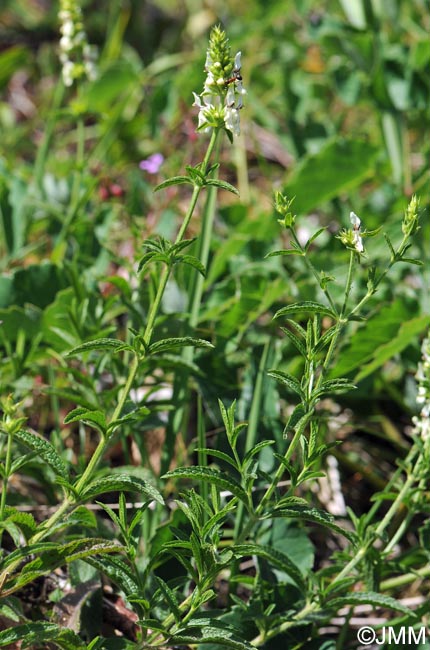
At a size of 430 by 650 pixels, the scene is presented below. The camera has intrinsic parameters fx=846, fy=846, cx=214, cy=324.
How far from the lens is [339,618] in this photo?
1.78 metres

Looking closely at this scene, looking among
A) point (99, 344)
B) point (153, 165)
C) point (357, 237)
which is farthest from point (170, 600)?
point (153, 165)

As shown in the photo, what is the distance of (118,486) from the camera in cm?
135

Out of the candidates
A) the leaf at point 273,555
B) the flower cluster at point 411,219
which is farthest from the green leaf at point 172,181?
the leaf at point 273,555

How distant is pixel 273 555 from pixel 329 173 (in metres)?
1.34

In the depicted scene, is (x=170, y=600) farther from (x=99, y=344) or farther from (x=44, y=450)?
(x=99, y=344)

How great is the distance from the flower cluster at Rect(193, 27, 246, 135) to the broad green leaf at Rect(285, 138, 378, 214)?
43.1 inches

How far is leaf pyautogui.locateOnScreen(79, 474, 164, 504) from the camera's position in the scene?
1320 millimetres

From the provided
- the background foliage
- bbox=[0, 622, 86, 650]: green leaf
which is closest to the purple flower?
the background foliage

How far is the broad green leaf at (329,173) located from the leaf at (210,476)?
4.20 feet

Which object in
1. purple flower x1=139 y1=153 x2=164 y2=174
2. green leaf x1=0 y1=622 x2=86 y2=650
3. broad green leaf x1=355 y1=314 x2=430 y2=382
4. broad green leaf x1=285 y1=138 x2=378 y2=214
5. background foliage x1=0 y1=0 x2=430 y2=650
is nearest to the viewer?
green leaf x1=0 y1=622 x2=86 y2=650

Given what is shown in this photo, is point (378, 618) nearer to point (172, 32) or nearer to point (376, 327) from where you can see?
point (376, 327)

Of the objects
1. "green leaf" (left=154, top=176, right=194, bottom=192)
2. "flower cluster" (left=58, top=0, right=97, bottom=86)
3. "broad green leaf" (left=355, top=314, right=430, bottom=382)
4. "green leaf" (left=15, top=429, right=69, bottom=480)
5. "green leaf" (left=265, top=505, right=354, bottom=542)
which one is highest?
"flower cluster" (left=58, top=0, right=97, bottom=86)

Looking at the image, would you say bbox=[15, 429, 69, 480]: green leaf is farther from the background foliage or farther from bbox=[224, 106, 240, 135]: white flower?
bbox=[224, 106, 240, 135]: white flower

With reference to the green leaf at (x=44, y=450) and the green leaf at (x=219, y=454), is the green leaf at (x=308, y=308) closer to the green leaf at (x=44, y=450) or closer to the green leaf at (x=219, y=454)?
the green leaf at (x=219, y=454)
